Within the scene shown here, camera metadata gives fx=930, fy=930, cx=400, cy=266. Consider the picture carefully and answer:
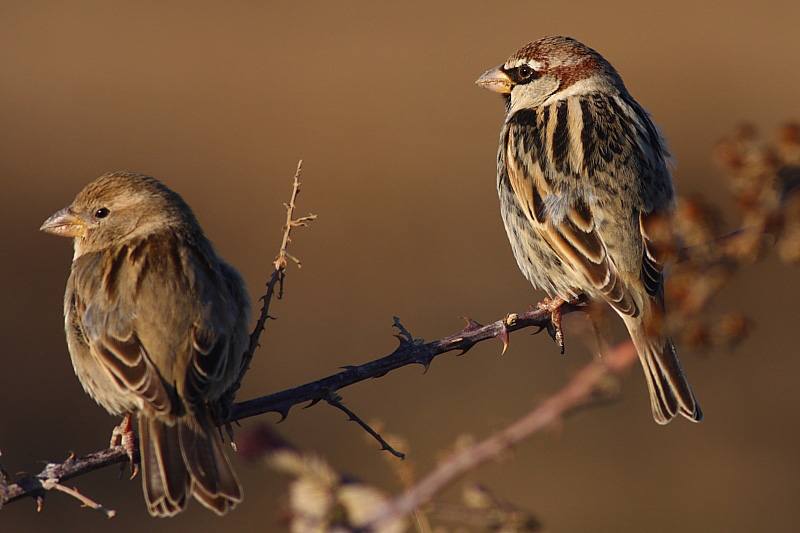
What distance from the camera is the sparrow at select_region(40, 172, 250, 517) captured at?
12.4 ft

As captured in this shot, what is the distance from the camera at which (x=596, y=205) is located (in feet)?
16.1

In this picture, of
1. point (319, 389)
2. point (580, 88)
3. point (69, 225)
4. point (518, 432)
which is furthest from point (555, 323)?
point (518, 432)

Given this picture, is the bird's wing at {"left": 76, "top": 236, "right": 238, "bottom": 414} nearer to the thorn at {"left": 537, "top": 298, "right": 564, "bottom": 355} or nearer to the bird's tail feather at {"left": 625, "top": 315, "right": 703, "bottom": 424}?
the thorn at {"left": 537, "top": 298, "right": 564, "bottom": 355}

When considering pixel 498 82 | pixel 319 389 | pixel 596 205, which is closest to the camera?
pixel 319 389

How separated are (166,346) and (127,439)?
1.47ft

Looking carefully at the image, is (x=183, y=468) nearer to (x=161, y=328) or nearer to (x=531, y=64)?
(x=161, y=328)

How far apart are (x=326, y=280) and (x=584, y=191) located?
8.50 meters

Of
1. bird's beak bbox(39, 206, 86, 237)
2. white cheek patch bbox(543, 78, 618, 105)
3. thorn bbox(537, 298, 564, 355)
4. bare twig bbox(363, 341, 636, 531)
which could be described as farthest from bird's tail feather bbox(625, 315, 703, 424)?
bird's beak bbox(39, 206, 86, 237)

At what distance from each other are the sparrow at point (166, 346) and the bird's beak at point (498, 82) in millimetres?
2426

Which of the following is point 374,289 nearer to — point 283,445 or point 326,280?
point 326,280

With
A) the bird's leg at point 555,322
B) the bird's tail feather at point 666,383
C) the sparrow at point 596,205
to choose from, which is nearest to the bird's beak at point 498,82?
the sparrow at point 596,205

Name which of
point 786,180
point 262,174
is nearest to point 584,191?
point 786,180

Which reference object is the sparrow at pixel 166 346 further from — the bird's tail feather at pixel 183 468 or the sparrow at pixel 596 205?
the sparrow at pixel 596 205

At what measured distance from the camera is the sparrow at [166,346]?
379 centimetres
